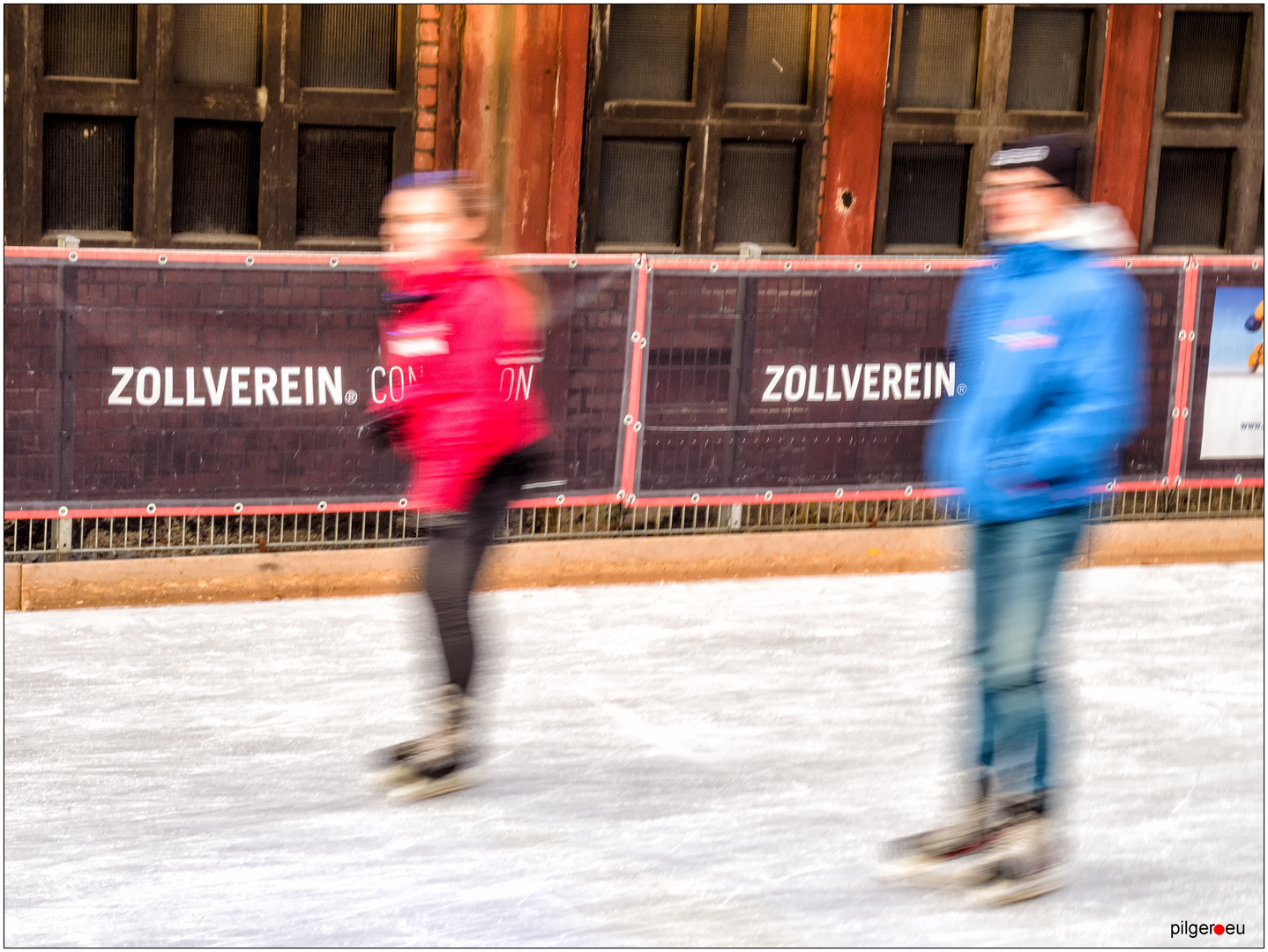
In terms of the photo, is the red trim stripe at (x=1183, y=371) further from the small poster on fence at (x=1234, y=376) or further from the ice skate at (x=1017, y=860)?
the ice skate at (x=1017, y=860)

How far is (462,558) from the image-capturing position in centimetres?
515

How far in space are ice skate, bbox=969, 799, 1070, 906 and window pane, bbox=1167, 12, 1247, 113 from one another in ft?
24.1

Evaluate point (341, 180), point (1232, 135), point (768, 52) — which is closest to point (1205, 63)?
point (1232, 135)

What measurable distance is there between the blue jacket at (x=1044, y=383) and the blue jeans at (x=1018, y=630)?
0.07 meters

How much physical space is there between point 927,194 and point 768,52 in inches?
54.2

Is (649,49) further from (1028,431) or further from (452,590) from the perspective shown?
(1028,431)

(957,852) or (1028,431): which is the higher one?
(1028,431)

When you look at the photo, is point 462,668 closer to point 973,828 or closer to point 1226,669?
Result: point 973,828

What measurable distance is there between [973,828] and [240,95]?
19.6 ft

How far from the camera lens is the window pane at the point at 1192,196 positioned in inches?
427

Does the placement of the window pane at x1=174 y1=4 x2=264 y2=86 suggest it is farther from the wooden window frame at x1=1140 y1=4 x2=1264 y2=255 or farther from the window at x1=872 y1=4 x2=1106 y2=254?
the wooden window frame at x1=1140 y1=4 x2=1264 y2=255

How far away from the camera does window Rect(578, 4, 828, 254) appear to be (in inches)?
378

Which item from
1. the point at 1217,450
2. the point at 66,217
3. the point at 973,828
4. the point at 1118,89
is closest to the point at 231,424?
the point at 66,217

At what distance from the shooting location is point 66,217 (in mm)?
8781
